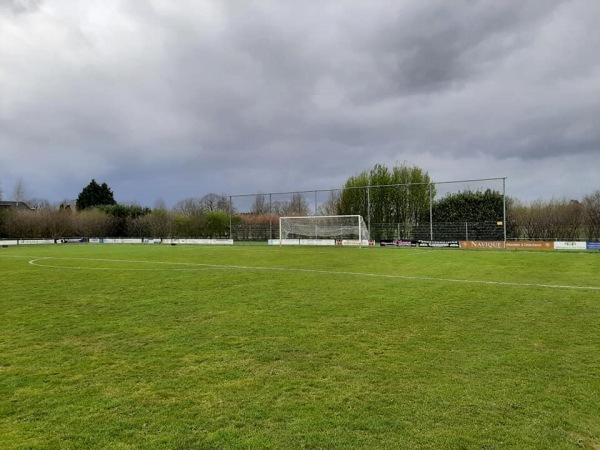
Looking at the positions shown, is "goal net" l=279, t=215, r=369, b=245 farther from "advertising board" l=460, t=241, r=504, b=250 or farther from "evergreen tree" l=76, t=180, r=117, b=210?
"evergreen tree" l=76, t=180, r=117, b=210

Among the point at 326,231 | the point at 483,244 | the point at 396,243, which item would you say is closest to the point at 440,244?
the point at 483,244

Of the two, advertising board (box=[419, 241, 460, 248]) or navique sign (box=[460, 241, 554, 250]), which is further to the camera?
advertising board (box=[419, 241, 460, 248])

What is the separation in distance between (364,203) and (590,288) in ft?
107

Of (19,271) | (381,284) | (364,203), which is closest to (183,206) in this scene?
(364,203)

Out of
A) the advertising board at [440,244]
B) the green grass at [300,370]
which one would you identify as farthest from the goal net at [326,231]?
the green grass at [300,370]

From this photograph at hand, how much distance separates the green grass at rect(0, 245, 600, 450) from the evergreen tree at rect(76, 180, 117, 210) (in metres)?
76.3

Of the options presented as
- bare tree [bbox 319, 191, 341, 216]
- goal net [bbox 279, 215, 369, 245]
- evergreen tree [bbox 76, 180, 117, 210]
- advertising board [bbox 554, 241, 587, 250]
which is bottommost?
advertising board [bbox 554, 241, 587, 250]

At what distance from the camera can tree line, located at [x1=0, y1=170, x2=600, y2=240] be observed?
1473 inches

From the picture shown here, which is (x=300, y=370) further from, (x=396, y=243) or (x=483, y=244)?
(x=396, y=243)

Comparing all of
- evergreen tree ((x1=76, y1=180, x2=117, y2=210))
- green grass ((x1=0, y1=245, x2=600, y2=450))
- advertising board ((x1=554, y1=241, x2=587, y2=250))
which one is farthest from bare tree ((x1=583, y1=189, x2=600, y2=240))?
evergreen tree ((x1=76, y1=180, x2=117, y2=210))

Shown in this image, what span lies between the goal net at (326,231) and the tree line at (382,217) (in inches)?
106

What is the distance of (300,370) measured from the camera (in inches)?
217

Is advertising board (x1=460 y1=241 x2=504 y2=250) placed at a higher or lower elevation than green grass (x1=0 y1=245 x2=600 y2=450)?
higher

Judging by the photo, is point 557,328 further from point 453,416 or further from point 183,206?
point 183,206
